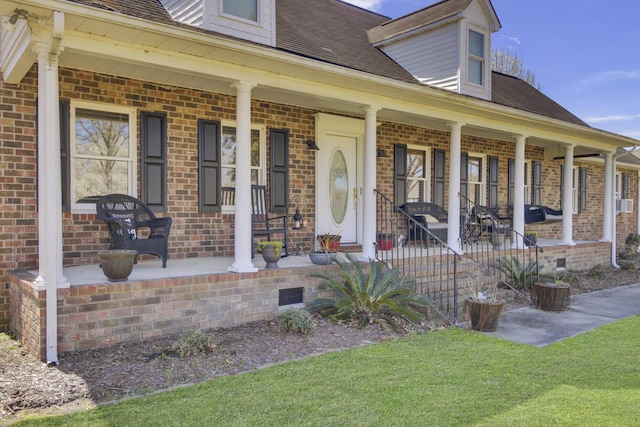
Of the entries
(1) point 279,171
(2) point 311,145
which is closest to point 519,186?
(2) point 311,145

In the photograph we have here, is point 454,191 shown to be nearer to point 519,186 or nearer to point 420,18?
point 519,186

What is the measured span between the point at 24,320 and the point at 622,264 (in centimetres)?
1184

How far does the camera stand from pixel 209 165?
6.76 metres

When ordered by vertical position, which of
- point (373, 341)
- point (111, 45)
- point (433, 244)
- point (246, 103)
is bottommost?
point (373, 341)


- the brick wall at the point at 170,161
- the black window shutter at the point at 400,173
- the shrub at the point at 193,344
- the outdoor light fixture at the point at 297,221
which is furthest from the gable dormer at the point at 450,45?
the shrub at the point at 193,344

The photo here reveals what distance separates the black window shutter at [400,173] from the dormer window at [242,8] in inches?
149

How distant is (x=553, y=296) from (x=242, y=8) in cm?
554

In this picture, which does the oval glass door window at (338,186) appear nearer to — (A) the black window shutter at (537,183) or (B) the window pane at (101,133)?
(B) the window pane at (101,133)

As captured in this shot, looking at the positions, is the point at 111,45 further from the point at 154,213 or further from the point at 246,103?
the point at 154,213

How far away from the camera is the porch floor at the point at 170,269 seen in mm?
4902

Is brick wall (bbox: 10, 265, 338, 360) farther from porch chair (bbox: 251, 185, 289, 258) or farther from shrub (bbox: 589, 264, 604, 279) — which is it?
shrub (bbox: 589, 264, 604, 279)

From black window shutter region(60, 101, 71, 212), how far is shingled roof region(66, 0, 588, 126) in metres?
1.39

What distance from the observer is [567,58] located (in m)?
27.5

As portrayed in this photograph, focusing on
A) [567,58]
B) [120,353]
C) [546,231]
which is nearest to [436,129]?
[546,231]
